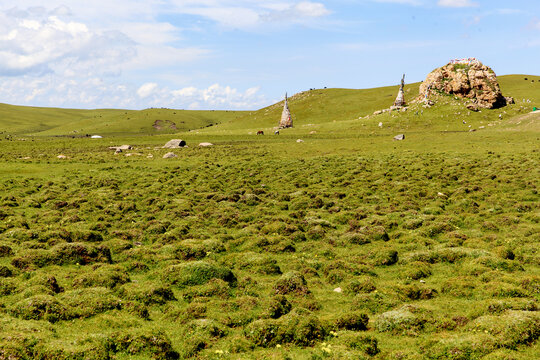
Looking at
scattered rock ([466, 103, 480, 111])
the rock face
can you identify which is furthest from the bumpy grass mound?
the rock face

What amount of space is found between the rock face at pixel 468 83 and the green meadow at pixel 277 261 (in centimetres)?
5924

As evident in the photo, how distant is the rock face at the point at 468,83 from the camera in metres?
105

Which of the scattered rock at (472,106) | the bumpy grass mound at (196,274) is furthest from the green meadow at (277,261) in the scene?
the scattered rock at (472,106)

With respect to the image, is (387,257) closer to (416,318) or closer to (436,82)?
(416,318)

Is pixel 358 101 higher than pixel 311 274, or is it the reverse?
pixel 358 101

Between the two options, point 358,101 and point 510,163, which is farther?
point 358,101

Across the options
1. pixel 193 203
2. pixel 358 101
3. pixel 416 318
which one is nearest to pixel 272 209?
pixel 193 203

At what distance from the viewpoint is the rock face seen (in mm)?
105188

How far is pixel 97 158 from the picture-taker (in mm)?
67625

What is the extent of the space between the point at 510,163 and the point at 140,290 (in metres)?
45.1

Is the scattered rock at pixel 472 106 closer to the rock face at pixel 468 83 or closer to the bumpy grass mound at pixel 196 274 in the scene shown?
the rock face at pixel 468 83

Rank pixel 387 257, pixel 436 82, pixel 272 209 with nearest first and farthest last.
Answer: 1. pixel 387 257
2. pixel 272 209
3. pixel 436 82

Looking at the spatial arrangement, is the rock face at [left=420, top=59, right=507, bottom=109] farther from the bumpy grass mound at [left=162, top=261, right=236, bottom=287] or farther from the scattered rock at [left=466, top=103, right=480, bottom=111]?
the bumpy grass mound at [left=162, top=261, right=236, bottom=287]

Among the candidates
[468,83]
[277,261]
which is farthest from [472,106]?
[277,261]
